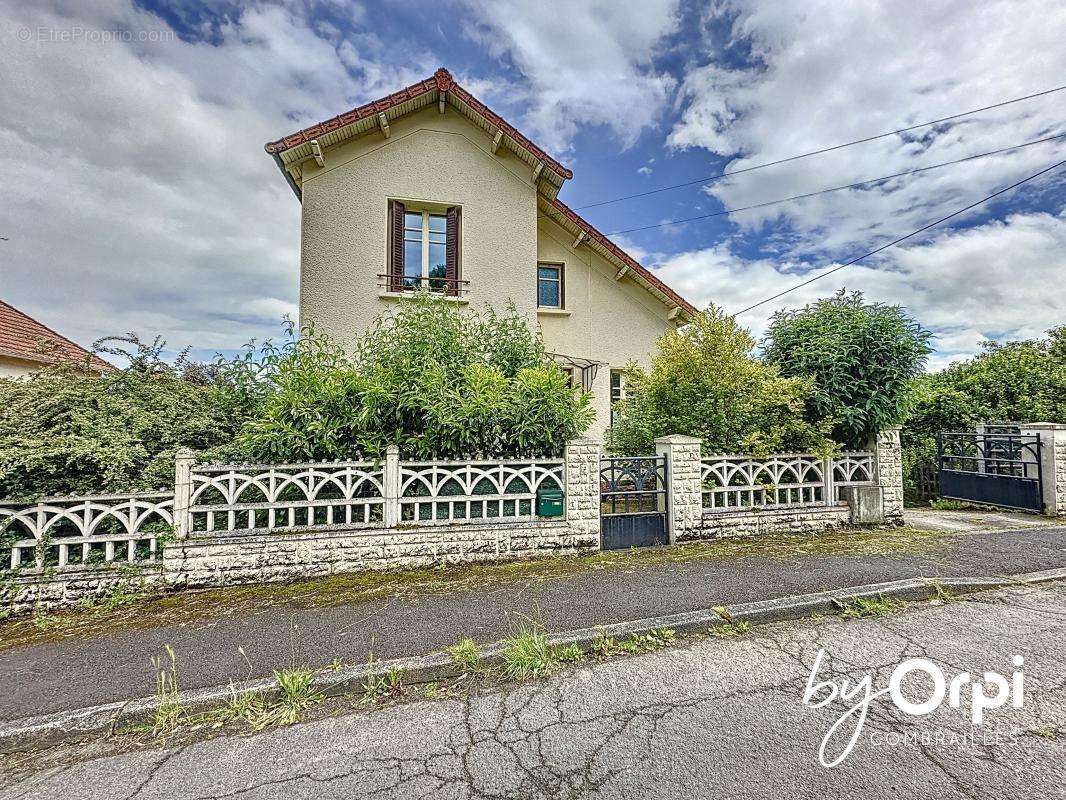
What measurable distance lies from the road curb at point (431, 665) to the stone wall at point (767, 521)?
1934 millimetres

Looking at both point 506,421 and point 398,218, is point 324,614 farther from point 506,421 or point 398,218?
point 398,218

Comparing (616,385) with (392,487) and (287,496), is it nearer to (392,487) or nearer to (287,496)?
(392,487)

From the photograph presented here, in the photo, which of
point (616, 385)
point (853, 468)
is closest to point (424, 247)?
point (616, 385)

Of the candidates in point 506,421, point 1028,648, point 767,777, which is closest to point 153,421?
point 506,421

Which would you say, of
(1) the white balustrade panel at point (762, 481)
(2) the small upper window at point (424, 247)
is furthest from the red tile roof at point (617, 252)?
(1) the white balustrade panel at point (762, 481)

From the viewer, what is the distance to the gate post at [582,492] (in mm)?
5855

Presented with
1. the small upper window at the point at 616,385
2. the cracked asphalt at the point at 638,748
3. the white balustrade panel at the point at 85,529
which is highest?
the small upper window at the point at 616,385

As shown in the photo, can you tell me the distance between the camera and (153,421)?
5539mm

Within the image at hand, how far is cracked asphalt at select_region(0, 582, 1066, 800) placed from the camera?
7.22ft

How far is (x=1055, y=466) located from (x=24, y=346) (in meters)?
20.8

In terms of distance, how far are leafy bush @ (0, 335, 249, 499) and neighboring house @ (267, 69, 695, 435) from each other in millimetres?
2852

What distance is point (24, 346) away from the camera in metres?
10.4

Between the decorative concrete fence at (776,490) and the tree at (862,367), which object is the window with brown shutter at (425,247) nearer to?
the decorative concrete fence at (776,490)

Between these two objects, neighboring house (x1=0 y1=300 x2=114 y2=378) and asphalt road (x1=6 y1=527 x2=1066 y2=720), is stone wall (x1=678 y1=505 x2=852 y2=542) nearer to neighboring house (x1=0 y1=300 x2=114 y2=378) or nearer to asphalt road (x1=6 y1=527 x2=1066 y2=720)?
asphalt road (x1=6 y1=527 x2=1066 y2=720)
